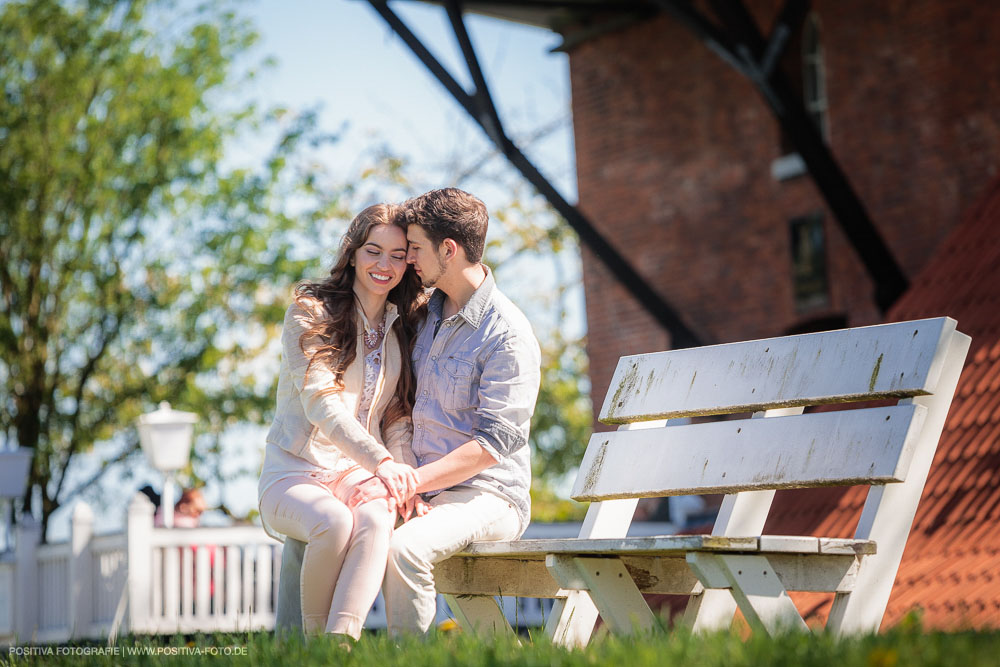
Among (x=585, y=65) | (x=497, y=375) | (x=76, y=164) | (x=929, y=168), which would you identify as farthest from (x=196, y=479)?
(x=497, y=375)

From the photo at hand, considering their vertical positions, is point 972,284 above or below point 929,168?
above

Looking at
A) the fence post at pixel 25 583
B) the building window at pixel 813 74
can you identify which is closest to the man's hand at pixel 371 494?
the building window at pixel 813 74

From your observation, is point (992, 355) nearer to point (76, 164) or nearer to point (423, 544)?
point (423, 544)

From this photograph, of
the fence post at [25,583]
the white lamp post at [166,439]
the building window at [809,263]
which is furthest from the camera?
the fence post at [25,583]

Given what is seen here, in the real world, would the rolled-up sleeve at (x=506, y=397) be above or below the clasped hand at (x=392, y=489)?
above

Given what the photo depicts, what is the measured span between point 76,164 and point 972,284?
1790 centimetres

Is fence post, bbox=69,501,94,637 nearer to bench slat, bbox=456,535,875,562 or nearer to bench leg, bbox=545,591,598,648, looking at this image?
bench leg, bbox=545,591,598,648

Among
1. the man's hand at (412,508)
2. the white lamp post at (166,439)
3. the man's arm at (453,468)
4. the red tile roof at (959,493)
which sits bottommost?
the white lamp post at (166,439)

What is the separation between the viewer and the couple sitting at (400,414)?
3.83 metres

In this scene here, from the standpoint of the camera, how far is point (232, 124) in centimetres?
2322

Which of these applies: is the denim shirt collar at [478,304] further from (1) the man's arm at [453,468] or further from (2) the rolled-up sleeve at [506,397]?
(1) the man's arm at [453,468]

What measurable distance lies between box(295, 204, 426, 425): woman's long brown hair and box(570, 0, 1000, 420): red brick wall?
9026mm

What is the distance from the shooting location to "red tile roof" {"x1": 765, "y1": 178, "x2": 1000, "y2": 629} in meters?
5.34

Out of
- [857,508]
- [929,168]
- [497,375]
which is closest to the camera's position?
[497,375]
